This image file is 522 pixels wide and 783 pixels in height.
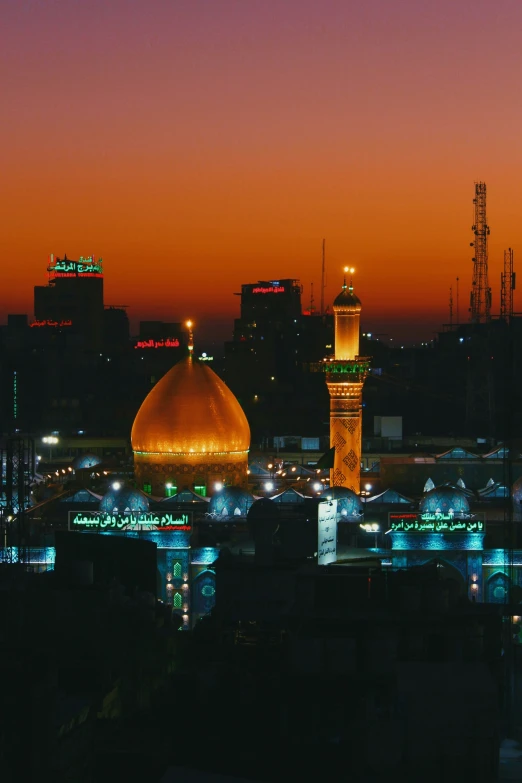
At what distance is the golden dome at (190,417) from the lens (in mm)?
39438

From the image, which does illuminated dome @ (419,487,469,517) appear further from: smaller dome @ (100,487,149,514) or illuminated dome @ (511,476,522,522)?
smaller dome @ (100,487,149,514)

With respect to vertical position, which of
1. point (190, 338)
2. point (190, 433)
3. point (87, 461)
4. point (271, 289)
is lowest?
point (87, 461)

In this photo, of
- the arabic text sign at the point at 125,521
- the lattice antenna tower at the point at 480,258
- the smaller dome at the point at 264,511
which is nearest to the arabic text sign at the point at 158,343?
the lattice antenna tower at the point at 480,258

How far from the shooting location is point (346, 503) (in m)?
37.9

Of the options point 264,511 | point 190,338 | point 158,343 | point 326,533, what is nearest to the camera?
point 326,533

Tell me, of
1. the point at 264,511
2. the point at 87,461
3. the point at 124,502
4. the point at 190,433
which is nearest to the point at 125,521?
the point at 124,502

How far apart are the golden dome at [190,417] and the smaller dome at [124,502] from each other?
233 cm

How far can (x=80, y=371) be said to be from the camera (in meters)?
88.2

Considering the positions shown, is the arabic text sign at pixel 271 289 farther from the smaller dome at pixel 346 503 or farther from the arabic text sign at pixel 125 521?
the arabic text sign at pixel 125 521

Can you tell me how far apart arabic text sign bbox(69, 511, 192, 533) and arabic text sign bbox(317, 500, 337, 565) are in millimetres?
3864

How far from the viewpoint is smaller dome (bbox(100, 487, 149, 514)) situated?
3722cm

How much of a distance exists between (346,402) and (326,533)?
751 centimetres

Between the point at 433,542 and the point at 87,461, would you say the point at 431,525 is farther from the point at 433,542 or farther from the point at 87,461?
the point at 87,461

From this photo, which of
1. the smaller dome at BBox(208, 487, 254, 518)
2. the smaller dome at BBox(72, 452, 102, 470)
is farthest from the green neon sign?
the smaller dome at BBox(72, 452, 102, 470)
